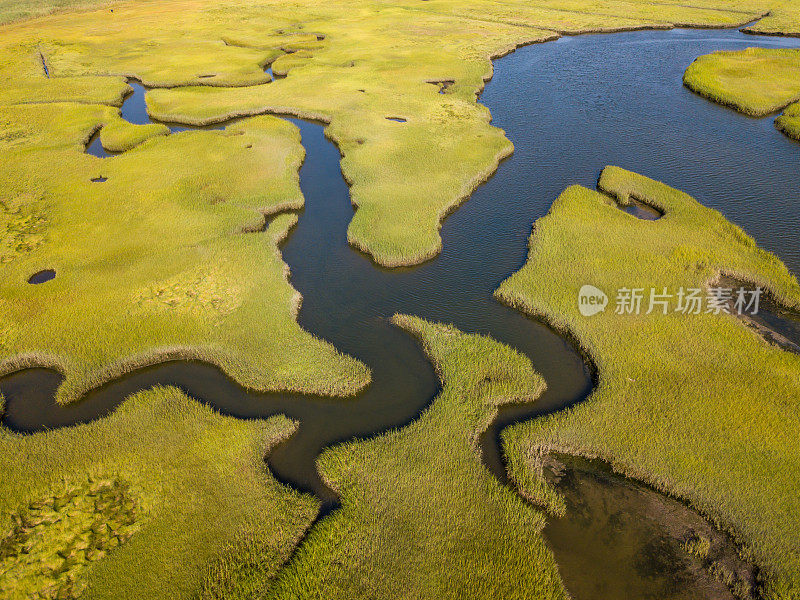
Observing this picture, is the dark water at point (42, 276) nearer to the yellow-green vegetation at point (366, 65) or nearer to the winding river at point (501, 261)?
the winding river at point (501, 261)

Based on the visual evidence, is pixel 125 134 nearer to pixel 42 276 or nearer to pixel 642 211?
pixel 42 276

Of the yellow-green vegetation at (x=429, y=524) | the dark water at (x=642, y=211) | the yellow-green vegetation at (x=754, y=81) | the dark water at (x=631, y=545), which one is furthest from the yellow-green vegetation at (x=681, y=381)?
the yellow-green vegetation at (x=754, y=81)

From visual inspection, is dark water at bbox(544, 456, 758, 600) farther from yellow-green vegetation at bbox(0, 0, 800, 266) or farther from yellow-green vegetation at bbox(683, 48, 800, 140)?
yellow-green vegetation at bbox(683, 48, 800, 140)

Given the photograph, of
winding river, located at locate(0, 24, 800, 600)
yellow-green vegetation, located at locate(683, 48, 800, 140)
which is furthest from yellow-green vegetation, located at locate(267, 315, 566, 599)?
yellow-green vegetation, located at locate(683, 48, 800, 140)

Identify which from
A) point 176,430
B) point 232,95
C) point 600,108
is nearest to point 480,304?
point 176,430

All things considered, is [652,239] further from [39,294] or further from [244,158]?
[39,294]

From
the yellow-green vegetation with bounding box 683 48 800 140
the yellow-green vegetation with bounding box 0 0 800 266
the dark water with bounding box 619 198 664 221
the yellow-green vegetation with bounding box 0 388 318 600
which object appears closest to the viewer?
the yellow-green vegetation with bounding box 0 388 318 600
